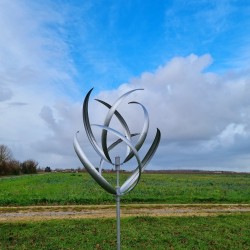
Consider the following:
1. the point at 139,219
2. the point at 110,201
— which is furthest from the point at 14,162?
the point at 139,219

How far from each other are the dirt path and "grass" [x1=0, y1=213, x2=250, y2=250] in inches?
90.5

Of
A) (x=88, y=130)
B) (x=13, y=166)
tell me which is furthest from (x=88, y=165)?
(x=13, y=166)

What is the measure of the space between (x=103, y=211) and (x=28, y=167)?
310 feet

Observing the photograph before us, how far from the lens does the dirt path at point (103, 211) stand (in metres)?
19.7

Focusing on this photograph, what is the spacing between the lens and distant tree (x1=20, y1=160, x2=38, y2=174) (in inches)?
4330

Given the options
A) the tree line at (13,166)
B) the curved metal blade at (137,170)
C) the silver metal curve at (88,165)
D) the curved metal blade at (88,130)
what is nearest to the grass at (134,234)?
the curved metal blade at (137,170)

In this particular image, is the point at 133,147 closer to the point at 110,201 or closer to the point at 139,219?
the point at 139,219

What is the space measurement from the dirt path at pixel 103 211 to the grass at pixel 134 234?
2299mm

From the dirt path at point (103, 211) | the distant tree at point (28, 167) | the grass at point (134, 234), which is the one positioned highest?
the distant tree at point (28, 167)

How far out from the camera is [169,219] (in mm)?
17891

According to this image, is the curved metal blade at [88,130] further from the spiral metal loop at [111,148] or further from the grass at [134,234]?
the grass at [134,234]

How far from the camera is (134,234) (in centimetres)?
1465

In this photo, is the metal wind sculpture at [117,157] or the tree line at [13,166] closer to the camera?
the metal wind sculpture at [117,157]

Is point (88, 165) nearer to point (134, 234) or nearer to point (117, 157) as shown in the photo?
point (117, 157)
